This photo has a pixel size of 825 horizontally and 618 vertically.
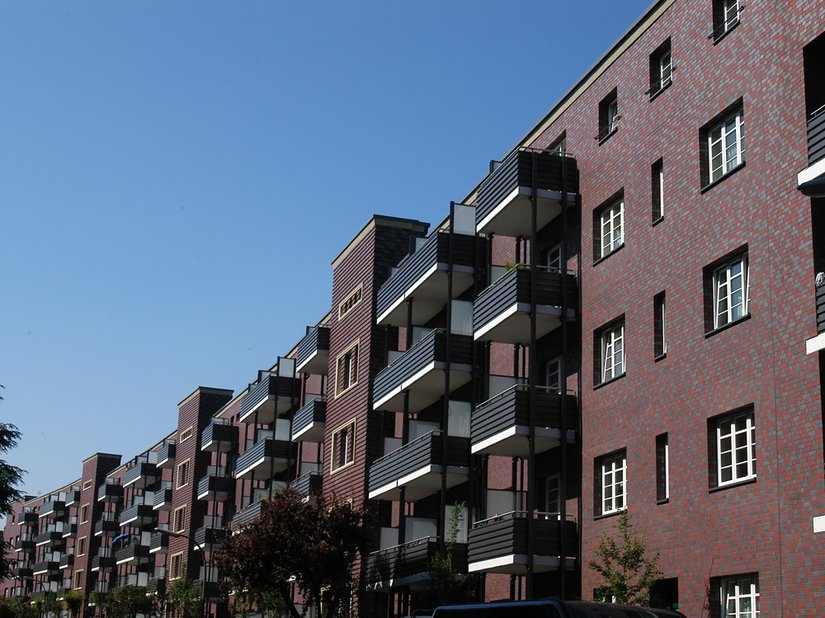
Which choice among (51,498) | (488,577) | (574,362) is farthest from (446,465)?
(51,498)

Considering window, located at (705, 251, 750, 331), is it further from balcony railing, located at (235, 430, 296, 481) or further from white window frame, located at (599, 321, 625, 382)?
balcony railing, located at (235, 430, 296, 481)

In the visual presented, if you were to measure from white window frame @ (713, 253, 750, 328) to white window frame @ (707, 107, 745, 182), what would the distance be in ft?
6.33

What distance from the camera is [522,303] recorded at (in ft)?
109

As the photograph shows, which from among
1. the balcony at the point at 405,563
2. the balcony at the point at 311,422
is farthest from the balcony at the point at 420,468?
the balcony at the point at 311,422

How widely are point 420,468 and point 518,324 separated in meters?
6.46

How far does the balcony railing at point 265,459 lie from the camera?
59.4m

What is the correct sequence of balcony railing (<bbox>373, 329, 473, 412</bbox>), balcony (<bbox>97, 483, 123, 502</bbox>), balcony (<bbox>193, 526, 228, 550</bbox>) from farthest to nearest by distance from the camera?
1. balcony (<bbox>97, 483, 123, 502</bbox>)
2. balcony (<bbox>193, 526, 228, 550</bbox>)
3. balcony railing (<bbox>373, 329, 473, 412</bbox>)

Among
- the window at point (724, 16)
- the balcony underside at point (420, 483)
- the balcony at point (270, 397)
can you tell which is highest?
the window at point (724, 16)

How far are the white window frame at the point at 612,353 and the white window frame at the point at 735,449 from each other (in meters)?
4.54

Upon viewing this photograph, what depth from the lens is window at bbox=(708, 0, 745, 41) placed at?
27125 millimetres

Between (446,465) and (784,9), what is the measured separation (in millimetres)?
17801

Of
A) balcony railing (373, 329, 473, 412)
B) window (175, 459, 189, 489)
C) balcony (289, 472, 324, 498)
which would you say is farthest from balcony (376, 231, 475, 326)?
window (175, 459, 189, 489)

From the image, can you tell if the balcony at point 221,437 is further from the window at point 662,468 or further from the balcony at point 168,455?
the window at point 662,468

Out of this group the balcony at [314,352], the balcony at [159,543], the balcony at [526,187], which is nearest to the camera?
the balcony at [526,187]
